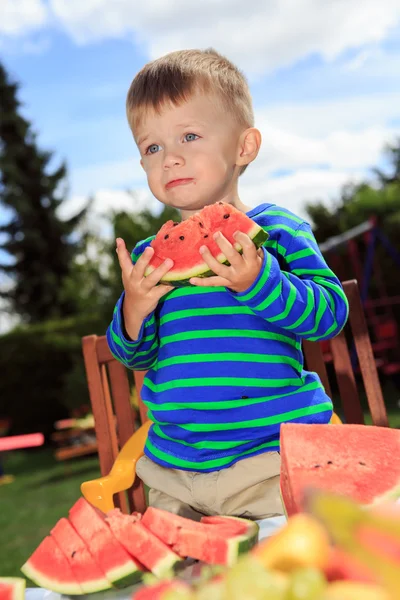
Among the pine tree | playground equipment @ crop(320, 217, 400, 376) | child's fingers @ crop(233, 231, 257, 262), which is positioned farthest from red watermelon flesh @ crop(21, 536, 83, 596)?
the pine tree

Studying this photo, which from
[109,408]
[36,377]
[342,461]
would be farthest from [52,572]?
[36,377]

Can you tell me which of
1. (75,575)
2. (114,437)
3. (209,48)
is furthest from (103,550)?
(209,48)

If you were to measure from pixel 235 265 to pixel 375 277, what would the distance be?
10186 mm

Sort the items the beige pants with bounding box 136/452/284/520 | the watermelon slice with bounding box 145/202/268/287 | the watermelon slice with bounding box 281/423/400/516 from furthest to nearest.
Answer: the beige pants with bounding box 136/452/284/520 < the watermelon slice with bounding box 145/202/268/287 < the watermelon slice with bounding box 281/423/400/516

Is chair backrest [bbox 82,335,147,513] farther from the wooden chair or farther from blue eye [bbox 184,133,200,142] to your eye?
blue eye [bbox 184,133,200,142]

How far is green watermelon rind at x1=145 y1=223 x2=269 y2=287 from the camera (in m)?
1.50

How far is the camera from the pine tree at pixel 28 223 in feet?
93.0

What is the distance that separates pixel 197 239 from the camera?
1642mm

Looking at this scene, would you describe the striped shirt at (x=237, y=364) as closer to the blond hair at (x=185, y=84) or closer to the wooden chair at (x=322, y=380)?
the blond hair at (x=185, y=84)

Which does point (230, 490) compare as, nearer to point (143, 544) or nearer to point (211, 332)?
point (211, 332)

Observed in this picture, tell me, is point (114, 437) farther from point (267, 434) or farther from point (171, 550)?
point (171, 550)

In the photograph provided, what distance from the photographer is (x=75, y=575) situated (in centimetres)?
115

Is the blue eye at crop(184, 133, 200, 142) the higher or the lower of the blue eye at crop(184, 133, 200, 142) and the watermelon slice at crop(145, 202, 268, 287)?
the higher

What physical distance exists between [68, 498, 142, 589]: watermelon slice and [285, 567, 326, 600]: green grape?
608 mm
